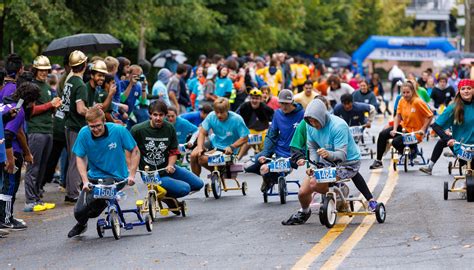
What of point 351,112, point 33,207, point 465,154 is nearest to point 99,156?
point 33,207

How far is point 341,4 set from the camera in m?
69.6

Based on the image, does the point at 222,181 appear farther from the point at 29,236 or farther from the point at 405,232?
the point at 405,232

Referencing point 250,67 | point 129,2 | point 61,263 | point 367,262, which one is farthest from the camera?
point 250,67

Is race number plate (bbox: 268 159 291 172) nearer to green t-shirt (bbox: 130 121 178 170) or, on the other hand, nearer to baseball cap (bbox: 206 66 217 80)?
green t-shirt (bbox: 130 121 178 170)

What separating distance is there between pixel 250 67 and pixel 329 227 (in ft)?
61.0

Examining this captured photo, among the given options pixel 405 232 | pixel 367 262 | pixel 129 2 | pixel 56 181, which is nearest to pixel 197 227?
pixel 405 232

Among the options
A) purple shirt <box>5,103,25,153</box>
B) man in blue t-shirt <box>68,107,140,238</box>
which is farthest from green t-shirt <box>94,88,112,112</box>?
man in blue t-shirt <box>68,107,140,238</box>

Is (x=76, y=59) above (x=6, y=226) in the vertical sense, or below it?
above

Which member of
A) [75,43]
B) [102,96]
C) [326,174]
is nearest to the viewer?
[326,174]

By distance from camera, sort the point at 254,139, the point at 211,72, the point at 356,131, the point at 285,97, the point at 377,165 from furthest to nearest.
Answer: the point at 211,72 → the point at 356,131 → the point at 377,165 → the point at 254,139 → the point at 285,97

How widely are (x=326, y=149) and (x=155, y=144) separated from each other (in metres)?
2.44

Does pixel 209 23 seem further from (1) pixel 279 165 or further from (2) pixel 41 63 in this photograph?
(1) pixel 279 165

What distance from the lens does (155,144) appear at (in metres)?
15.0

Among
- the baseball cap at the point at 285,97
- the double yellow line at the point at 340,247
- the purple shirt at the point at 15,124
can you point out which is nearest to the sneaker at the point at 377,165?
the baseball cap at the point at 285,97
